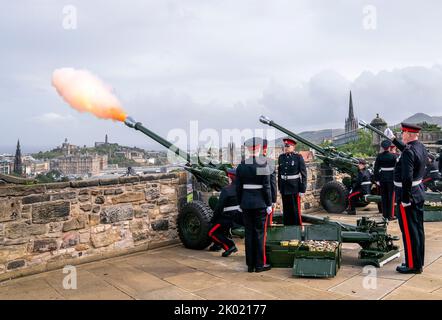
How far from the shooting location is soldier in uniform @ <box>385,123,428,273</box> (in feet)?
15.3

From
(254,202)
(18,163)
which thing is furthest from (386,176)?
(18,163)

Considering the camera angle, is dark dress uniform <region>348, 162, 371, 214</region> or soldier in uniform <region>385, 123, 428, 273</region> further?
dark dress uniform <region>348, 162, 371, 214</region>

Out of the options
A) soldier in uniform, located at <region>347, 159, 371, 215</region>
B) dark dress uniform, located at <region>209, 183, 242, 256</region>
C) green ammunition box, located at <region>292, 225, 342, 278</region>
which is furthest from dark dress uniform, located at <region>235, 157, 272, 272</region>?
soldier in uniform, located at <region>347, 159, 371, 215</region>

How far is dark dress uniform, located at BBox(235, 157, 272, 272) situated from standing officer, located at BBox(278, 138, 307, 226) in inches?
70.6

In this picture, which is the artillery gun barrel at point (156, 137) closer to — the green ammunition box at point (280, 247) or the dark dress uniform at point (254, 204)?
the dark dress uniform at point (254, 204)

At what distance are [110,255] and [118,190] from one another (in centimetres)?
97

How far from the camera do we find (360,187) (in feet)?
32.1

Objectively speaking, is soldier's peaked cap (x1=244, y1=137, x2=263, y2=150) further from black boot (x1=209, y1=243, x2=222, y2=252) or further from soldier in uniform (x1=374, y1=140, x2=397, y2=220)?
soldier in uniform (x1=374, y1=140, x2=397, y2=220)

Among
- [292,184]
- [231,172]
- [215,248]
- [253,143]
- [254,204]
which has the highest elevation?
[253,143]

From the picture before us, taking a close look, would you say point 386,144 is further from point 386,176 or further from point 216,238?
point 216,238

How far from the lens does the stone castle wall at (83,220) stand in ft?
16.0

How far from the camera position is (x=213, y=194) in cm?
712

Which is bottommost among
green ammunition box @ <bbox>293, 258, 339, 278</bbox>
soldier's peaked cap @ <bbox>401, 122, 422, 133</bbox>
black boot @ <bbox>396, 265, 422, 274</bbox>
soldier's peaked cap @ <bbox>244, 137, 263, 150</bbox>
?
black boot @ <bbox>396, 265, 422, 274</bbox>

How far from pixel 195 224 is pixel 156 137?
1.74m
